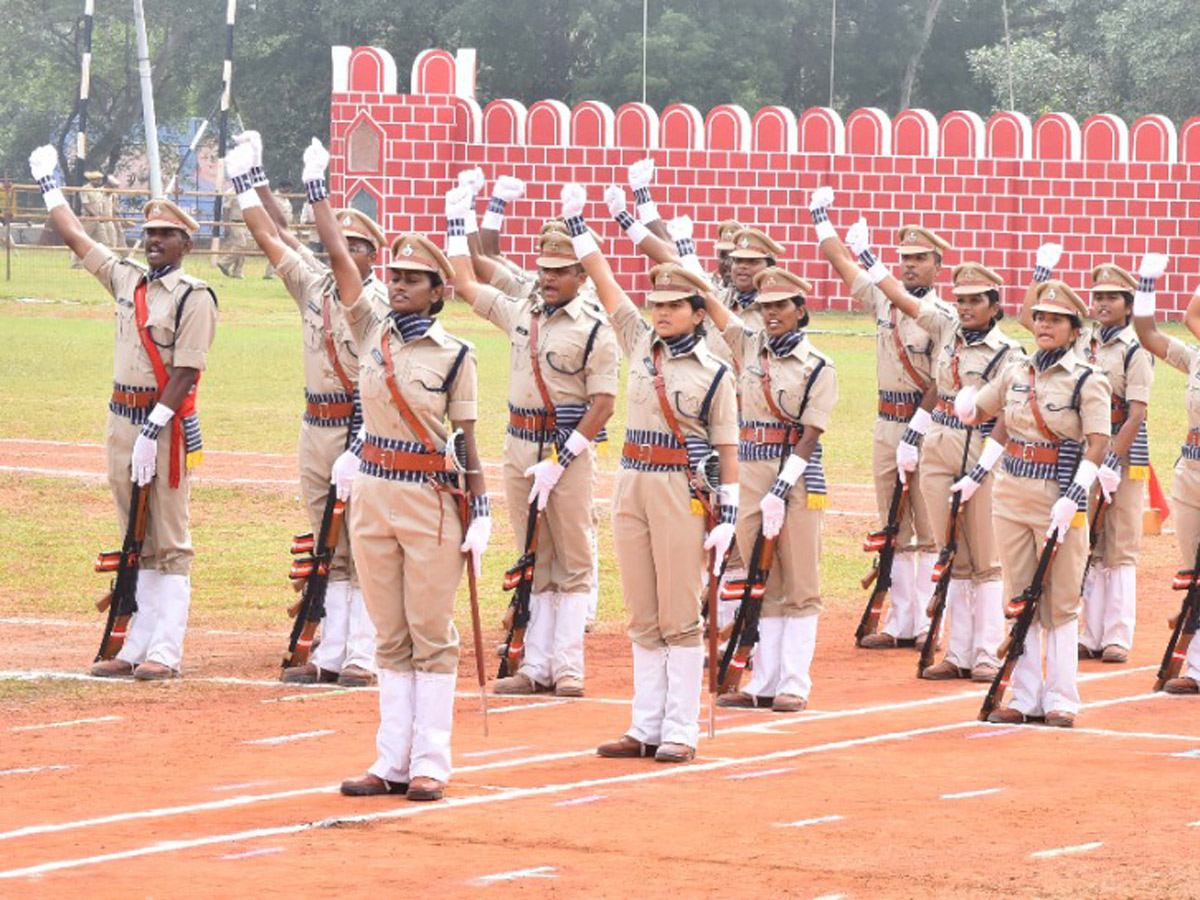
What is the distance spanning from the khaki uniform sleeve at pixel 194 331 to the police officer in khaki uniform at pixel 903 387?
3.87 metres

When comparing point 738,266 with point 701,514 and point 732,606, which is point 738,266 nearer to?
point 732,606

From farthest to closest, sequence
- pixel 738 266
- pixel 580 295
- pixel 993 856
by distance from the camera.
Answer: pixel 738 266
pixel 580 295
pixel 993 856

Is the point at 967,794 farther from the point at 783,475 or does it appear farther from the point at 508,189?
the point at 508,189

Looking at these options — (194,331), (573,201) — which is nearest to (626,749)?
(573,201)

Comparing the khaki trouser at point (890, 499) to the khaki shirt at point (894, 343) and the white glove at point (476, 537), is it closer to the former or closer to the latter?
the khaki shirt at point (894, 343)

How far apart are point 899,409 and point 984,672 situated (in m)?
1.95

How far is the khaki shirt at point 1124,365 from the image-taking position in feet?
47.3

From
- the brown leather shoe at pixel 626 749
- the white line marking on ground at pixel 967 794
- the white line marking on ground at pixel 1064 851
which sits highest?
the brown leather shoe at pixel 626 749

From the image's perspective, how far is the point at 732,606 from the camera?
47.8ft

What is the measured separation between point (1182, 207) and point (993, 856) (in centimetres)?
3729

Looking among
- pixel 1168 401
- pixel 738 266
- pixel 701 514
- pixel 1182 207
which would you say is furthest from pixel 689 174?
pixel 701 514

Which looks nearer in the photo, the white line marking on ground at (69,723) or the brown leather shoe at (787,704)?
the white line marking on ground at (69,723)

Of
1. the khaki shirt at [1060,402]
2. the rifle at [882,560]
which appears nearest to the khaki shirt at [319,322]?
the khaki shirt at [1060,402]

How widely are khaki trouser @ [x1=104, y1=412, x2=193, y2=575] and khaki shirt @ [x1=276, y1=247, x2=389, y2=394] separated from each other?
0.87m
